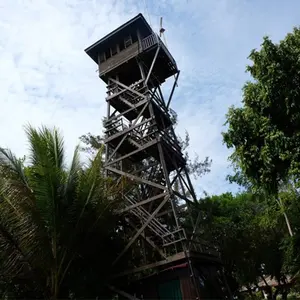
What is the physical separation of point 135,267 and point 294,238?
6.42 metres

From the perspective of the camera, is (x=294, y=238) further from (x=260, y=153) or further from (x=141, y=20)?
(x=141, y=20)

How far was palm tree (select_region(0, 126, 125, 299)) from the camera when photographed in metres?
9.33

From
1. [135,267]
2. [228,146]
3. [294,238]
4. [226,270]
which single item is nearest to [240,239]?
[226,270]

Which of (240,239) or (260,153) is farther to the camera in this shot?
(240,239)

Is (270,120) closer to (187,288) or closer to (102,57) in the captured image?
(187,288)

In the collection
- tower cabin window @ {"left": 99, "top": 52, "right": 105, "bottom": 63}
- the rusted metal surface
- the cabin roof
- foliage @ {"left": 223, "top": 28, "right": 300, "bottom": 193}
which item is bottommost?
the rusted metal surface

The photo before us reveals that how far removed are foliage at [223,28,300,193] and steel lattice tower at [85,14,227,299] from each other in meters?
3.42

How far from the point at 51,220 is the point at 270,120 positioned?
6668 millimetres

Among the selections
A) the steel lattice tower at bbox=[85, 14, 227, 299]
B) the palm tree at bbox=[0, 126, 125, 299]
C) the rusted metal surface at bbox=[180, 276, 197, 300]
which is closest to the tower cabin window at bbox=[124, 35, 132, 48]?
the steel lattice tower at bbox=[85, 14, 227, 299]

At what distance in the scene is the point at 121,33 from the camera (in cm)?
1622

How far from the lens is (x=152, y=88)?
15.6m

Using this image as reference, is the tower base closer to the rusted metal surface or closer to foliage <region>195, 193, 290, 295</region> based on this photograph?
the rusted metal surface

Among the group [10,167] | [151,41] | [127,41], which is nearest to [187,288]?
[10,167]

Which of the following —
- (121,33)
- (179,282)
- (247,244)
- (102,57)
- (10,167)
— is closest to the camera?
(10,167)
